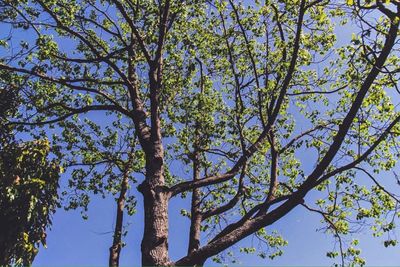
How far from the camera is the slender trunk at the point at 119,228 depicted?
15844 mm

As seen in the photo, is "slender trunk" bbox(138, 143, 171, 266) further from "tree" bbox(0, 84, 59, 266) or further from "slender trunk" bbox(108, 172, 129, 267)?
"slender trunk" bbox(108, 172, 129, 267)

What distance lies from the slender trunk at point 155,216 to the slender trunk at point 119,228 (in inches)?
176

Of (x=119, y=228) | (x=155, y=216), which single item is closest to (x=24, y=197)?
(x=155, y=216)

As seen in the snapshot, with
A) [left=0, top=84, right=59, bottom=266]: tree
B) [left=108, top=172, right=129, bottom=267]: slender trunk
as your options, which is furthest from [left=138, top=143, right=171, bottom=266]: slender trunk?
[left=108, top=172, right=129, bottom=267]: slender trunk

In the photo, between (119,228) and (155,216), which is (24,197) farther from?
(119,228)

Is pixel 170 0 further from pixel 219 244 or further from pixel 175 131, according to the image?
pixel 219 244

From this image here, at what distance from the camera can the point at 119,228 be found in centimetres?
1698

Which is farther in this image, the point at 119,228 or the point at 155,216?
the point at 119,228

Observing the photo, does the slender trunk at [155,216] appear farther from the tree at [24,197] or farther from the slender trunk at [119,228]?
the slender trunk at [119,228]

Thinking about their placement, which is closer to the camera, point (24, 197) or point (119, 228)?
point (24, 197)

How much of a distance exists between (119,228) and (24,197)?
604 centimetres

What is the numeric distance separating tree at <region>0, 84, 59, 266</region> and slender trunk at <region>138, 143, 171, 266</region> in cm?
238

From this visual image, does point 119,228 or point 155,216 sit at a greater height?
point 119,228

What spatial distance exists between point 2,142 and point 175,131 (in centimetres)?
669
